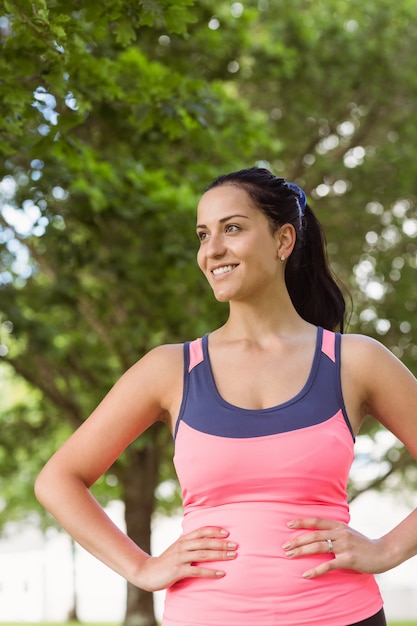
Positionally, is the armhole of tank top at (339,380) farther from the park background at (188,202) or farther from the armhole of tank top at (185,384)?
the park background at (188,202)

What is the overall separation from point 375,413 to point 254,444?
1.43ft

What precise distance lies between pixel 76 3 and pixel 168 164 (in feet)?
27.0

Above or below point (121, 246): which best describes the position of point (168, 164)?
above

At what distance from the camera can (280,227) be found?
109 inches

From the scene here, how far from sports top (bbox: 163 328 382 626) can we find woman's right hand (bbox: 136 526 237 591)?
19 mm

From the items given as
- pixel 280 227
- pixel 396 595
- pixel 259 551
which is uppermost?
pixel 280 227

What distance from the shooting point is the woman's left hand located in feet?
7.54

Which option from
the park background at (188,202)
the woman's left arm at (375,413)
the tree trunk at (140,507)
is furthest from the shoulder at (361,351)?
the tree trunk at (140,507)

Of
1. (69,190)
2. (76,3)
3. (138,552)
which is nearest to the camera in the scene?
(138,552)

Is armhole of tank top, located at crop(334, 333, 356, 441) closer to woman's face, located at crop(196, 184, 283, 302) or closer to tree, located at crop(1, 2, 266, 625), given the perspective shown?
woman's face, located at crop(196, 184, 283, 302)

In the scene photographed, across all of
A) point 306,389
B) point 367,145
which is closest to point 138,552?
point 306,389

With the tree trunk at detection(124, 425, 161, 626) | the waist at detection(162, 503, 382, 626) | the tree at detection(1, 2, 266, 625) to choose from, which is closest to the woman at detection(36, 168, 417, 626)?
the waist at detection(162, 503, 382, 626)

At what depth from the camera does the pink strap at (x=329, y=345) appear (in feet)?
8.33

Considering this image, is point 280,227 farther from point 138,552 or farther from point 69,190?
point 69,190
